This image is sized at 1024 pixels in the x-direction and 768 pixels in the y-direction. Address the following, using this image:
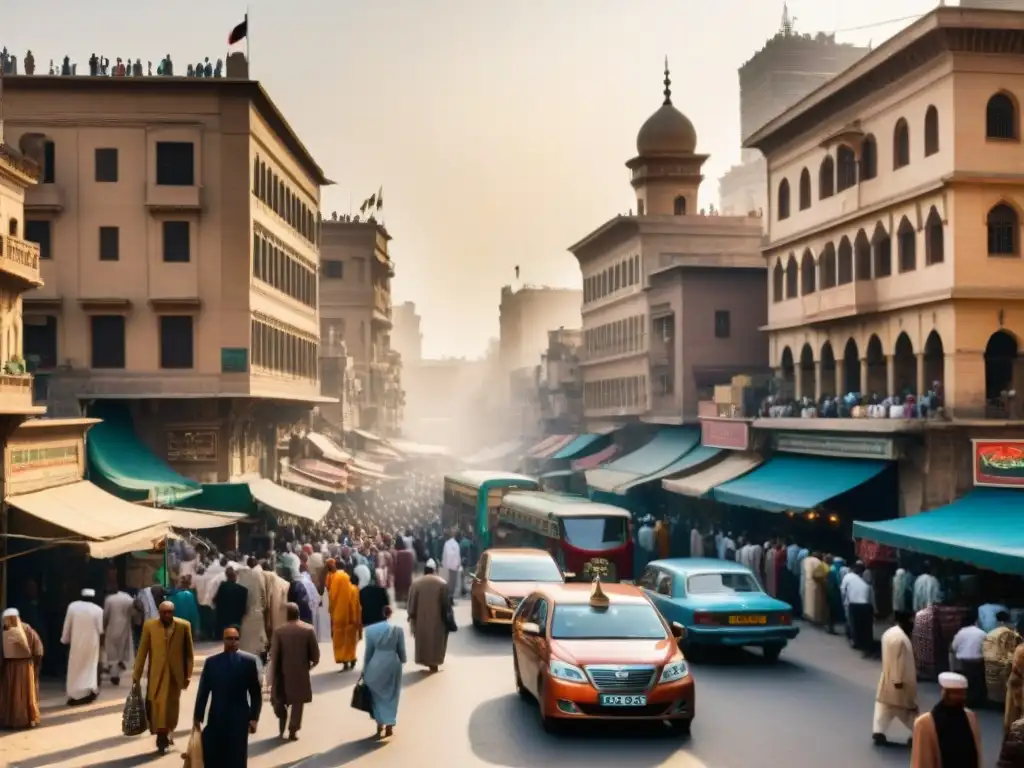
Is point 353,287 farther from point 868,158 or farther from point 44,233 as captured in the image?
point 868,158

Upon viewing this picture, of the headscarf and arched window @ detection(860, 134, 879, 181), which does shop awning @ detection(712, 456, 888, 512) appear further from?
the headscarf

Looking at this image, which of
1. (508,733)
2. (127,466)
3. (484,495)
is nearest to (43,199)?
(127,466)

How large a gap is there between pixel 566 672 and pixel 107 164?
2769cm

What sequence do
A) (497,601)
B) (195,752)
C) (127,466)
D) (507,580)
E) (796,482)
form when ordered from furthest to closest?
(796,482) → (127,466) → (507,580) → (497,601) → (195,752)

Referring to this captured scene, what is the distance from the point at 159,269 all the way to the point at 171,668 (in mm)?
24951

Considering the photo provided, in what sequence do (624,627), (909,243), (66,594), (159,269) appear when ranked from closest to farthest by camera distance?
(624,627)
(66,594)
(909,243)
(159,269)

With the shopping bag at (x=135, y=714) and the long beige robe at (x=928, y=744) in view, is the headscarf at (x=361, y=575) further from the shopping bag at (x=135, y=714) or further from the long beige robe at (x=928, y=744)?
the long beige robe at (x=928, y=744)

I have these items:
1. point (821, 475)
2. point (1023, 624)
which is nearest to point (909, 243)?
point (821, 475)

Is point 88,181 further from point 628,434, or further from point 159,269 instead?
point 628,434

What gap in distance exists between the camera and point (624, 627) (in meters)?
16.5

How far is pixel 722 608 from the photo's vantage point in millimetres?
21141

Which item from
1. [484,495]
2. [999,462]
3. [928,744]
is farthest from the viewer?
[484,495]

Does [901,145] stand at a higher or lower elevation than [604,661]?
higher

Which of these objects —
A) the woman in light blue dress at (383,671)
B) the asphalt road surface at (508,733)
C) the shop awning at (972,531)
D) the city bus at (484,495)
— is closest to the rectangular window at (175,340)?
the city bus at (484,495)
